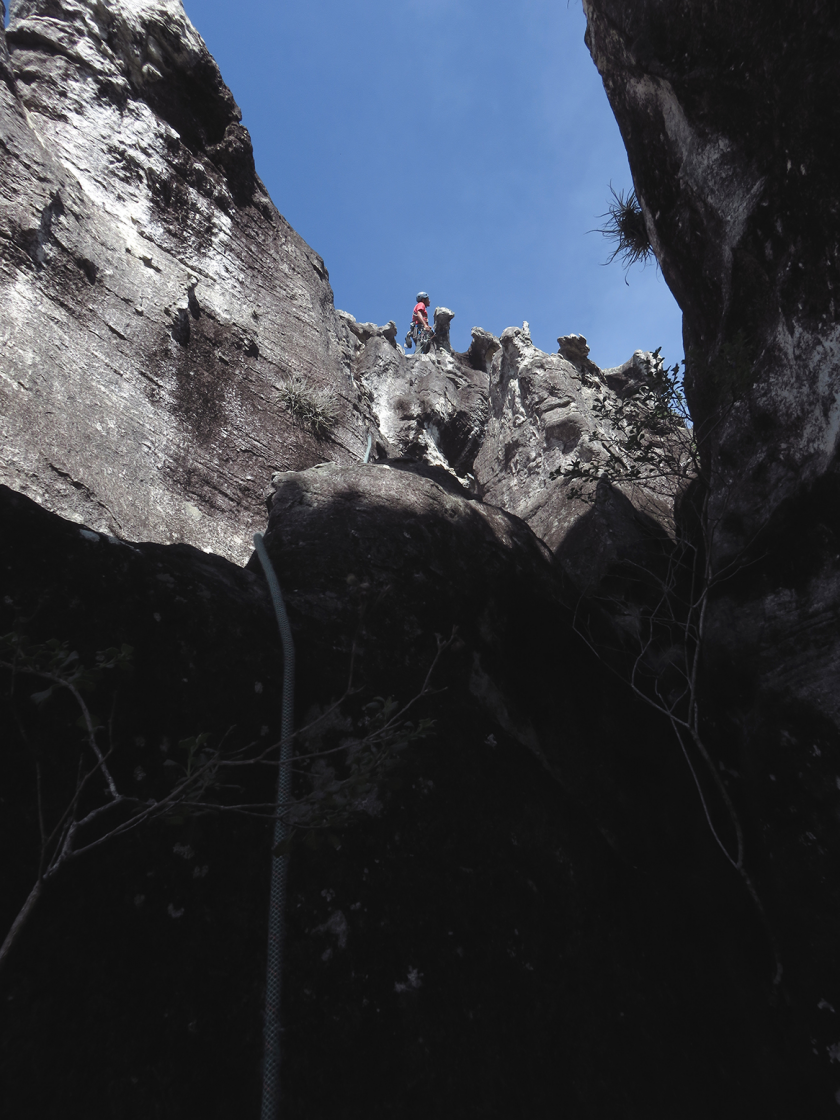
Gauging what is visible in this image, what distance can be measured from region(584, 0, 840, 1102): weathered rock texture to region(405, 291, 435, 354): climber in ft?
34.9

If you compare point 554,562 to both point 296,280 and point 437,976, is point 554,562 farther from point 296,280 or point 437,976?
point 296,280

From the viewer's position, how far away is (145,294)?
22.7 ft

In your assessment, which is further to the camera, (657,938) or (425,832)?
(657,938)

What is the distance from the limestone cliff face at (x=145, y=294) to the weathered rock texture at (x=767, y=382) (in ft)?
13.5

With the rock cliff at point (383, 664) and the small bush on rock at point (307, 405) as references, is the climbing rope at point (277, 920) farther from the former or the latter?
the small bush on rock at point (307, 405)

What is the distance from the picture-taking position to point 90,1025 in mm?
2021

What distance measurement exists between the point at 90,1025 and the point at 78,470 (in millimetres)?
4209

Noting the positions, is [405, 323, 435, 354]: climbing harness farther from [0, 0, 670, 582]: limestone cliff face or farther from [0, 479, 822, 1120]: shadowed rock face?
[0, 479, 822, 1120]: shadowed rock face

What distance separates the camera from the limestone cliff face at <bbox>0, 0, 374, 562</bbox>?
5586 millimetres

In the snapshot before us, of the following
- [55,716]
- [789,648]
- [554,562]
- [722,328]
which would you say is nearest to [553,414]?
[722,328]

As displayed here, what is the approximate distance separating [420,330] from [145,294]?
1217 centimetres

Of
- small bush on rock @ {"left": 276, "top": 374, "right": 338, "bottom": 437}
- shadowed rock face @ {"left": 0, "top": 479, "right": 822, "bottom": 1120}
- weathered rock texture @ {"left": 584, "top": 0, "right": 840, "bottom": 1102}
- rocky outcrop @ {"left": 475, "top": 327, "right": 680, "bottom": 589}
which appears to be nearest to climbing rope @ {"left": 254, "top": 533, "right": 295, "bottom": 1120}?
shadowed rock face @ {"left": 0, "top": 479, "right": 822, "bottom": 1120}

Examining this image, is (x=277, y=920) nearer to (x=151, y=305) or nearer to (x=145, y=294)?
(x=151, y=305)

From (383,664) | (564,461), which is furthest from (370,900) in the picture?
(564,461)
